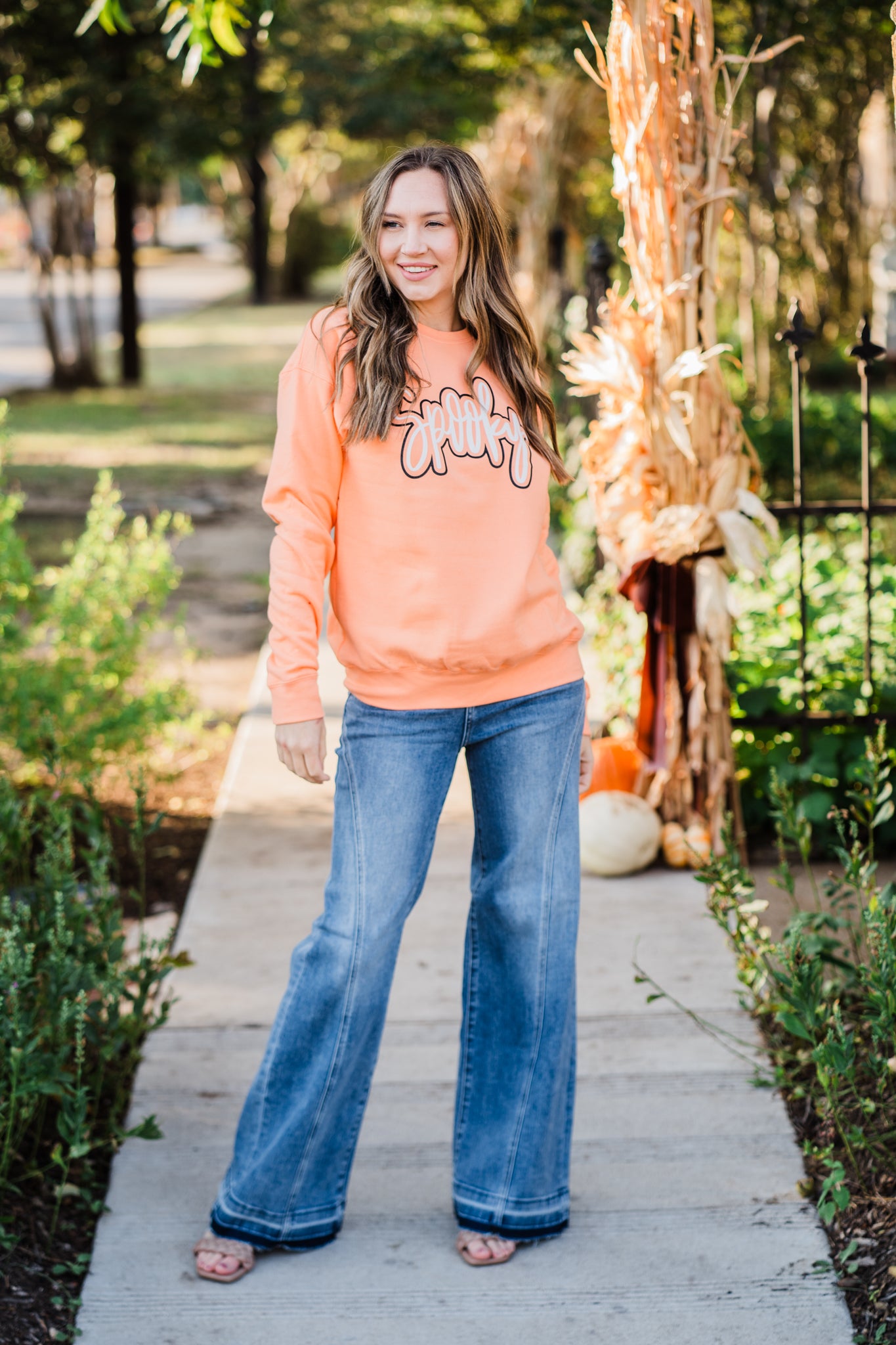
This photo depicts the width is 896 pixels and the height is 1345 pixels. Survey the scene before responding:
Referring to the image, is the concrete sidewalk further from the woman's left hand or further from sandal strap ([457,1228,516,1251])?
the woman's left hand

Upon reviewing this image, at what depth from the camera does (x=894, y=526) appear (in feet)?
25.9

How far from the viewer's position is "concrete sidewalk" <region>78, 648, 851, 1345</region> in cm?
241

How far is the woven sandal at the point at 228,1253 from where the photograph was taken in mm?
2498

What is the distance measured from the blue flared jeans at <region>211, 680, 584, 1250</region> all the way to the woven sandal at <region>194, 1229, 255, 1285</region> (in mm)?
22

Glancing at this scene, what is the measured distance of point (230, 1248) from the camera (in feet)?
8.27

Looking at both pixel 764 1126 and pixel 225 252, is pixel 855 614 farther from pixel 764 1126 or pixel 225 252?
pixel 225 252

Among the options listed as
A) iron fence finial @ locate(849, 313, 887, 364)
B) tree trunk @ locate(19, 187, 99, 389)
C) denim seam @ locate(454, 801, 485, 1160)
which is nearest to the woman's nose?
denim seam @ locate(454, 801, 485, 1160)

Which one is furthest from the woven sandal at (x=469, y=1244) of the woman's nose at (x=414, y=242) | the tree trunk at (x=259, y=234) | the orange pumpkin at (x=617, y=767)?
the tree trunk at (x=259, y=234)

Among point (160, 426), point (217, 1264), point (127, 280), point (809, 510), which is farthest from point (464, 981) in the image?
point (127, 280)

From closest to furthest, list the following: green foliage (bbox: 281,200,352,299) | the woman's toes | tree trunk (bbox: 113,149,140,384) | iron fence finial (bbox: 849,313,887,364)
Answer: the woman's toes
iron fence finial (bbox: 849,313,887,364)
tree trunk (bbox: 113,149,140,384)
green foliage (bbox: 281,200,352,299)

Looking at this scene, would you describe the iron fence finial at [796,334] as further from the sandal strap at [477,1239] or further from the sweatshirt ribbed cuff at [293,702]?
the sandal strap at [477,1239]

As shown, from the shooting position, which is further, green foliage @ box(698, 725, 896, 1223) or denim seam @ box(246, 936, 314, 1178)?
green foliage @ box(698, 725, 896, 1223)

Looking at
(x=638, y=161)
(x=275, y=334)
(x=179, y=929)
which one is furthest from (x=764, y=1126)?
(x=275, y=334)

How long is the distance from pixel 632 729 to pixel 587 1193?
209cm
